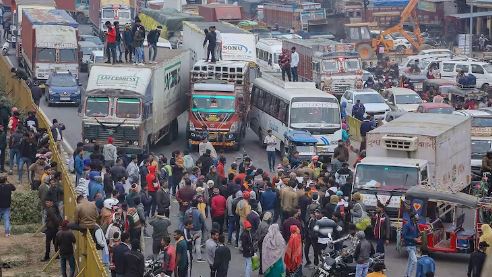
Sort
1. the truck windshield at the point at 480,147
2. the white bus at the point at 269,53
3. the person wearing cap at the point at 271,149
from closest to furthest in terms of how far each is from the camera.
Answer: the truck windshield at the point at 480,147, the person wearing cap at the point at 271,149, the white bus at the point at 269,53

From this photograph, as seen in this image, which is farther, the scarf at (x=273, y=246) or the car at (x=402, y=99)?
the car at (x=402, y=99)

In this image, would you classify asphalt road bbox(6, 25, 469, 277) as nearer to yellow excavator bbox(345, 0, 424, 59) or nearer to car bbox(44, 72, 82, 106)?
car bbox(44, 72, 82, 106)

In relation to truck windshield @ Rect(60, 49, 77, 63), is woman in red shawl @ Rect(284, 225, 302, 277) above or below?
above

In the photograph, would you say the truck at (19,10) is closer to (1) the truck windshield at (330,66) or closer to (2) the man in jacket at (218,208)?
(1) the truck windshield at (330,66)

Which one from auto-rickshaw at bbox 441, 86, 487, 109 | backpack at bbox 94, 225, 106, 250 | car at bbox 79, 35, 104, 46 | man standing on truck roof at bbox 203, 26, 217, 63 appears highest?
man standing on truck roof at bbox 203, 26, 217, 63

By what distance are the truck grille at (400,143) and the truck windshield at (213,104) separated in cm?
1204

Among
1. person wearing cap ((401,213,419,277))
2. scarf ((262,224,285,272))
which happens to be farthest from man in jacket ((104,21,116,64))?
scarf ((262,224,285,272))

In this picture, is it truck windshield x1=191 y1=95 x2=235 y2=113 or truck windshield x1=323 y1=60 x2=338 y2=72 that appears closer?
truck windshield x1=191 y1=95 x2=235 y2=113

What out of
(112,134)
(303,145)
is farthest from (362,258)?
(112,134)

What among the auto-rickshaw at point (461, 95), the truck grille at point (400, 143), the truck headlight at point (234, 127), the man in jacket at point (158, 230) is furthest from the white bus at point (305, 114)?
the man in jacket at point (158, 230)

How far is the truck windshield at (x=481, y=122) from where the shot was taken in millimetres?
41219

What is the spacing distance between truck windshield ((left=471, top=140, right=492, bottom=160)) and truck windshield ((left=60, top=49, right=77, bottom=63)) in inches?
927

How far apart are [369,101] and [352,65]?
6632mm

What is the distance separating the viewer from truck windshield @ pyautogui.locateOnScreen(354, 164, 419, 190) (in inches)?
1262
